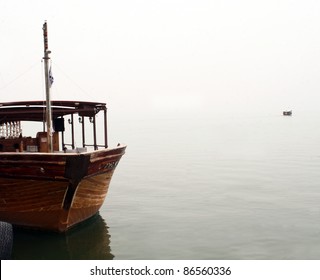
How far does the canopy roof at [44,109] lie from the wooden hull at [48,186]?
7.57 feet

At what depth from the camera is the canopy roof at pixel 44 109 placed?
598 inches

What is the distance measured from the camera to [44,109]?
617 inches

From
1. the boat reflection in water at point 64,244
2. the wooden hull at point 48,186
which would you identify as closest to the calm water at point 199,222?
the boat reflection in water at point 64,244

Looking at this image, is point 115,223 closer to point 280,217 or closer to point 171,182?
point 280,217

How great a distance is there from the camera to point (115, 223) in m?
15.3

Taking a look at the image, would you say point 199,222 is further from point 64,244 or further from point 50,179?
point 50,179

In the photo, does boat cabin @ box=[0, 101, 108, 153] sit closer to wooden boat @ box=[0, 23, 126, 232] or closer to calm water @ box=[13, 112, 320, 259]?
wooden boat @ box=[0, 23, 126, 232]

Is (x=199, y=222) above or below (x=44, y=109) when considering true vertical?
below

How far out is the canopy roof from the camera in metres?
15.2

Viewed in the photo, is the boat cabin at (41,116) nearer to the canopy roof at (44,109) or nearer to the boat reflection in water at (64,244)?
the canopy roof at (44,109)

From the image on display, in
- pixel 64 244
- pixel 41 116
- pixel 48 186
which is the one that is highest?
pixel 41 116

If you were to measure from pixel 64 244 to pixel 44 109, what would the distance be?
228 inches

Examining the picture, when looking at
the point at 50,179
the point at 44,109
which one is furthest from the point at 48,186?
the point at 44,109
